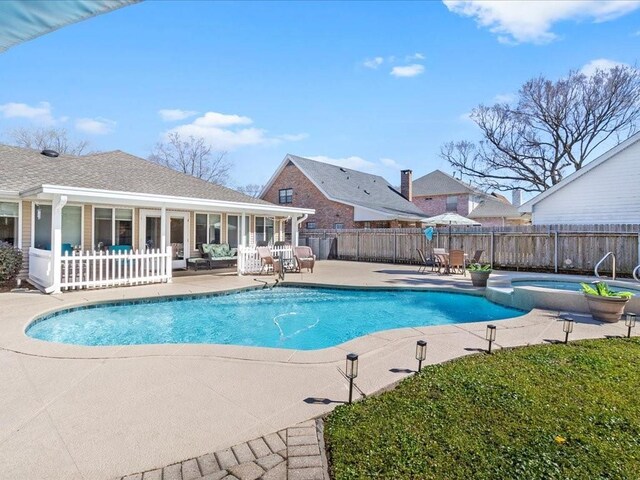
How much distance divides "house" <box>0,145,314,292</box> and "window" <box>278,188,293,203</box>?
10.0 metres

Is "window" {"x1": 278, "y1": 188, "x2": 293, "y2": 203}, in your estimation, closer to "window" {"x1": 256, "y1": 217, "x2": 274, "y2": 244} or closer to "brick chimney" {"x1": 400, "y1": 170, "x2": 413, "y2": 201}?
"window" {"x1": 256, "y1": 217, "x2": 274, "y2": 244}

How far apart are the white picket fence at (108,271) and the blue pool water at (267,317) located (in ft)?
6.01

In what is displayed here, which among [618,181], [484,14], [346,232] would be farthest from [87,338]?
[618,181]

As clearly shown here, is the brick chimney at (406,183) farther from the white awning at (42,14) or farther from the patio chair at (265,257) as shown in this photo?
the white awning at (42,14)

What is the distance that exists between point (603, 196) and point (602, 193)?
130 mm

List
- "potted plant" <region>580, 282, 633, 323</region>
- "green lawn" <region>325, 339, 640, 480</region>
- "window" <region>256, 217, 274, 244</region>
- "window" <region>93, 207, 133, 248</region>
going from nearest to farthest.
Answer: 1. "green lawn" <region>325, 339, 640, 480</region>
2. "potted plant" <region>580, 282, 633, 323</region>
3. "window" <region>93, 207, 133, 248</region>
4. "window" <region>256, 217, 274, 244</region>

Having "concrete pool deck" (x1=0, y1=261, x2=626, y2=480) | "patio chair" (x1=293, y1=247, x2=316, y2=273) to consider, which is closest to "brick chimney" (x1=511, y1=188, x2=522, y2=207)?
"patio chair" (x1=293, y1=247, x2=316, y2=273)

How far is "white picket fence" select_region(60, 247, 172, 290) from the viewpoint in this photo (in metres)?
9.22

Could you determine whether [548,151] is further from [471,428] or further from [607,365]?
[471,428]

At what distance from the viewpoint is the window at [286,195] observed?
88.6ft

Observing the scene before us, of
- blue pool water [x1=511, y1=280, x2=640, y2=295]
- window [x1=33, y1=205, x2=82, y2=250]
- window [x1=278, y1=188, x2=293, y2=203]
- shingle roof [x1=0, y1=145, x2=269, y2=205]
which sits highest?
window [x1=278, y1=188, x2=293, y2=203]

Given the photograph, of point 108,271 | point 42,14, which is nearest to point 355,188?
point 108,271

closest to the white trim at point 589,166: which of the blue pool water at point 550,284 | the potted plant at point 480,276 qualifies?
the blue pool water at point 550,284

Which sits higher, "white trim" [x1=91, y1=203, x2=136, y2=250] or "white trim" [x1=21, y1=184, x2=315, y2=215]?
"white trim" [x1=21, y1=184, x2=315, y2=215]
